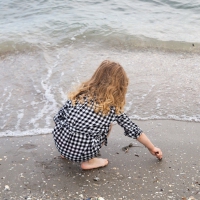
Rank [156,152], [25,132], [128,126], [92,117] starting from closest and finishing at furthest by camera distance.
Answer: [92,117] < [128,126] < [156,152] < [25,132]

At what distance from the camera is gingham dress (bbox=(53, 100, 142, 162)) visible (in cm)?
290

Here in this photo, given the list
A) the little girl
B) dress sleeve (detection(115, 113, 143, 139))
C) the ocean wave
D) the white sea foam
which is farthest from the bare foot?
the ocean wave

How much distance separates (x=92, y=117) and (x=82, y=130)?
0.49 ft

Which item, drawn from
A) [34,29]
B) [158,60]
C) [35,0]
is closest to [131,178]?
[158,60]

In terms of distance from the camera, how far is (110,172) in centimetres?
304

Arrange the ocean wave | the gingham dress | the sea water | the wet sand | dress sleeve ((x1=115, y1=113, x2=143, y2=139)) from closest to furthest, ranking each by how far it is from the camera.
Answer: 1. the wet sand
2. the gingham dress
3. dress sleeve ((x1=115, y1=113, x2=143, y2=139))
4. the sea water
5. the ocean wave

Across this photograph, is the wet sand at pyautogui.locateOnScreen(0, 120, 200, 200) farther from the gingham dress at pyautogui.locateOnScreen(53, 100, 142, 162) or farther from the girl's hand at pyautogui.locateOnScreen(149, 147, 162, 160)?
the gingham dress at pyautogui.locateOnScreen(53, 100, 142, 162)

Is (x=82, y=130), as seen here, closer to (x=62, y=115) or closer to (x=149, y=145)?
(x=62, y=115)

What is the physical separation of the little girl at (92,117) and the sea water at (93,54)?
975 mm

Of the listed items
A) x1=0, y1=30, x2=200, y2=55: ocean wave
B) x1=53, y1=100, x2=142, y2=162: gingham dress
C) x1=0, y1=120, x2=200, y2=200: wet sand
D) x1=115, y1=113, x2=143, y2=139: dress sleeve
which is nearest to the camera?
x1=0, y1=120, x2=200, y2=200: wet sand

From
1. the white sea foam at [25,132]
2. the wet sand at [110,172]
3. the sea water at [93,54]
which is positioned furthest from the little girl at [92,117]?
the sea water at [93,54]

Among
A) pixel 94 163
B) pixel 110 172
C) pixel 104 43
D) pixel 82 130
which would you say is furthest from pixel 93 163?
pixel 104 43

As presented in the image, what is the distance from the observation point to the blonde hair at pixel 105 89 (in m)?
2.93

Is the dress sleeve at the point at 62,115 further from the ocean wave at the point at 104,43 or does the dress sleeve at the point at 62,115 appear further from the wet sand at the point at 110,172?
the ocean wave at the point at 104,43
